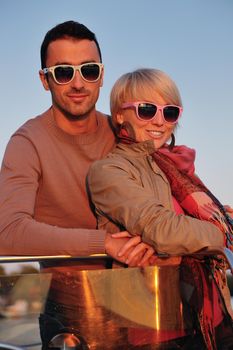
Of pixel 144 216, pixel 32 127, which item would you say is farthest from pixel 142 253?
pixel 32 127

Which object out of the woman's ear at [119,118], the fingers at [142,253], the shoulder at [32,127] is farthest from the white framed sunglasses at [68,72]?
the fingers at [142,253]

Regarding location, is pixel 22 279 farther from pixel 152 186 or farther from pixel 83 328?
pixel 152 186

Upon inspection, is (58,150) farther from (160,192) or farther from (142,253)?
(142,253)

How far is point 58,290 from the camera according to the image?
227 centimetres

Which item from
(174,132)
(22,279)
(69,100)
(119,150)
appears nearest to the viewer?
(22,279)

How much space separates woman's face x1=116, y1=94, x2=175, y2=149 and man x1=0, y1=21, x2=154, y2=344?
18.7 inches

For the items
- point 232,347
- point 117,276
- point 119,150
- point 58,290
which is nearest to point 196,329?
point 232,347

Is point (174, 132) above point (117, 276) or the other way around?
above

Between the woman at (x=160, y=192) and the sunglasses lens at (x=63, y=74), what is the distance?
1.11ft

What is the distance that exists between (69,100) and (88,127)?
215mm

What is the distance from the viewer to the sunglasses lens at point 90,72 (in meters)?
3.52

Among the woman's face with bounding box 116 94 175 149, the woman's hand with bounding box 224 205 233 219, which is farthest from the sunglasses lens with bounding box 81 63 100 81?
the woman's hand with bounding box 224 205 233 219

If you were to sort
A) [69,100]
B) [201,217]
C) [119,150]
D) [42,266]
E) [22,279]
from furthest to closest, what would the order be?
[69,100]
[119,150]
[201,217]
[42,266]
[22,279]

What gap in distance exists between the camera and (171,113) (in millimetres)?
3141
